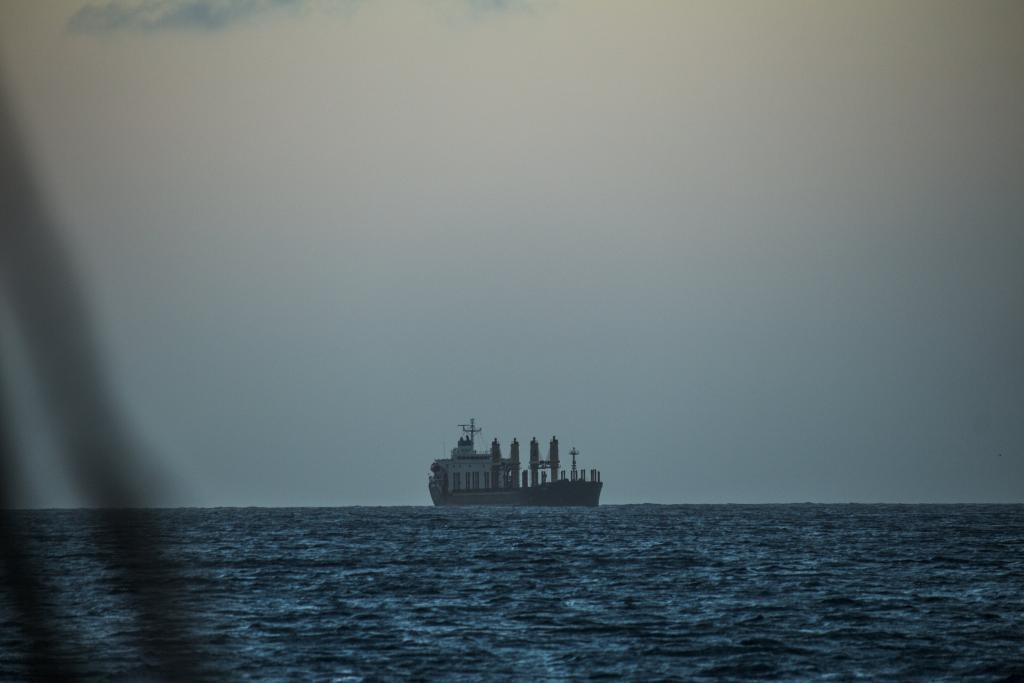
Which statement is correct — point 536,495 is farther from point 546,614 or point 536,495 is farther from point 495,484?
point 546,614

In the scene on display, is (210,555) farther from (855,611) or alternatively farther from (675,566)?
(855,611)

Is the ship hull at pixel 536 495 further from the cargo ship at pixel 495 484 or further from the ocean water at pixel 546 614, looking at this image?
the ocean water at pixel 546 614

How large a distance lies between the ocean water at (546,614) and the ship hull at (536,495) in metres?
123

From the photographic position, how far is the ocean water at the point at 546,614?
23125mm

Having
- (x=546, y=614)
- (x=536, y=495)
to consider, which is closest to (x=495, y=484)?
(x=536, y=495)

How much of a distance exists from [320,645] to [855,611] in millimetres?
14854

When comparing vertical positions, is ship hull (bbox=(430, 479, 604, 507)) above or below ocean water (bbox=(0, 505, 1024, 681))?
above

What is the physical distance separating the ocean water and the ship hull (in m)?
123

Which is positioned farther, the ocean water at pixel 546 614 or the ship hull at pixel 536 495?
the ship hull at pixel 536 495

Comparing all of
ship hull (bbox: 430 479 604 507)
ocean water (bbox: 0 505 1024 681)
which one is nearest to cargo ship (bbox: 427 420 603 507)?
ship hull (bbox: 430 479 604 507)

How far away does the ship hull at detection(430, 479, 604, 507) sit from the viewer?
18762cm

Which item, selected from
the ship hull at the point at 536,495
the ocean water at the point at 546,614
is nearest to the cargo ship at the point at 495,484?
the ship hull at the point at 536,495

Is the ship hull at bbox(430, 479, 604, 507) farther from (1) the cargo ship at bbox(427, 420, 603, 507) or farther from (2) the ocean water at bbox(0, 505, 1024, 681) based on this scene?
Answer: (2) the ocean water at bbox(0, 505, 1024, 681)

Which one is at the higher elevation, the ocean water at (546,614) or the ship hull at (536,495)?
the ship hull at (536,495)
